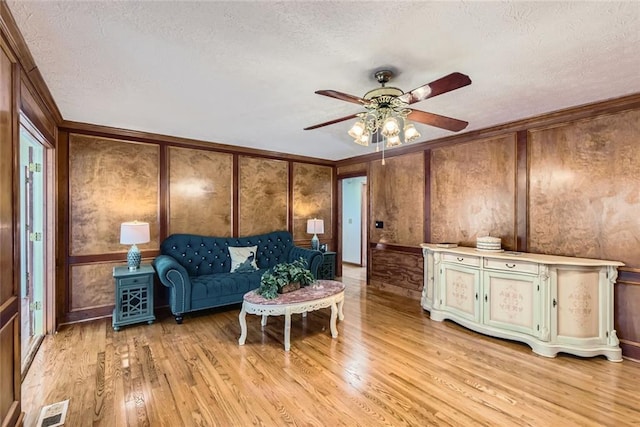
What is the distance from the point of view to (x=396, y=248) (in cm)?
508

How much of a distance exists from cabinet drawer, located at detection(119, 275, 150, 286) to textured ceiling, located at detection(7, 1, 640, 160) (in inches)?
73.8

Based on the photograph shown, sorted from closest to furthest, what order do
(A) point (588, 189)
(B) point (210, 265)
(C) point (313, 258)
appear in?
(A) point (588, 189) → (B) point (210, 265) → (C) point (313, 258)

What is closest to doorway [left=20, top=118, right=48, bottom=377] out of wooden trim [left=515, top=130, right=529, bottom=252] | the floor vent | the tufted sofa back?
the tufted sofa back

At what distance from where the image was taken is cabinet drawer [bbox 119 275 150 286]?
11.6 feet

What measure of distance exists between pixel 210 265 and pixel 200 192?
1.11 meters

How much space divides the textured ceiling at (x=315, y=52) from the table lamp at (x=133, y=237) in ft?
4.21

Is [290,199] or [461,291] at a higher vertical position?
[290,199]

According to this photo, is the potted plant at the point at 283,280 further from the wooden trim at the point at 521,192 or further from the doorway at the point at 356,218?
the doorway at the point at 356,218

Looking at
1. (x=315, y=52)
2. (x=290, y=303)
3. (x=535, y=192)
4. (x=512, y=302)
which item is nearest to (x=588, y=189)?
(x=535, y=192)

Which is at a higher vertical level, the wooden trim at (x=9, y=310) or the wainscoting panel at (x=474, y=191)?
the wainscoting panel at (x=474, y=191)

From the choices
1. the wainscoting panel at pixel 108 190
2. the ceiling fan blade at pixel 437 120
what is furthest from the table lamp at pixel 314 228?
the ceiling fan blade at pixel 437 120

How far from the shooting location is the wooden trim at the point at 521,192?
3555mm

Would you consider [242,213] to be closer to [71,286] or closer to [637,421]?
[71,286]

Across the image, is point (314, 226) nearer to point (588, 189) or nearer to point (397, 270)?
point (397, 270)
